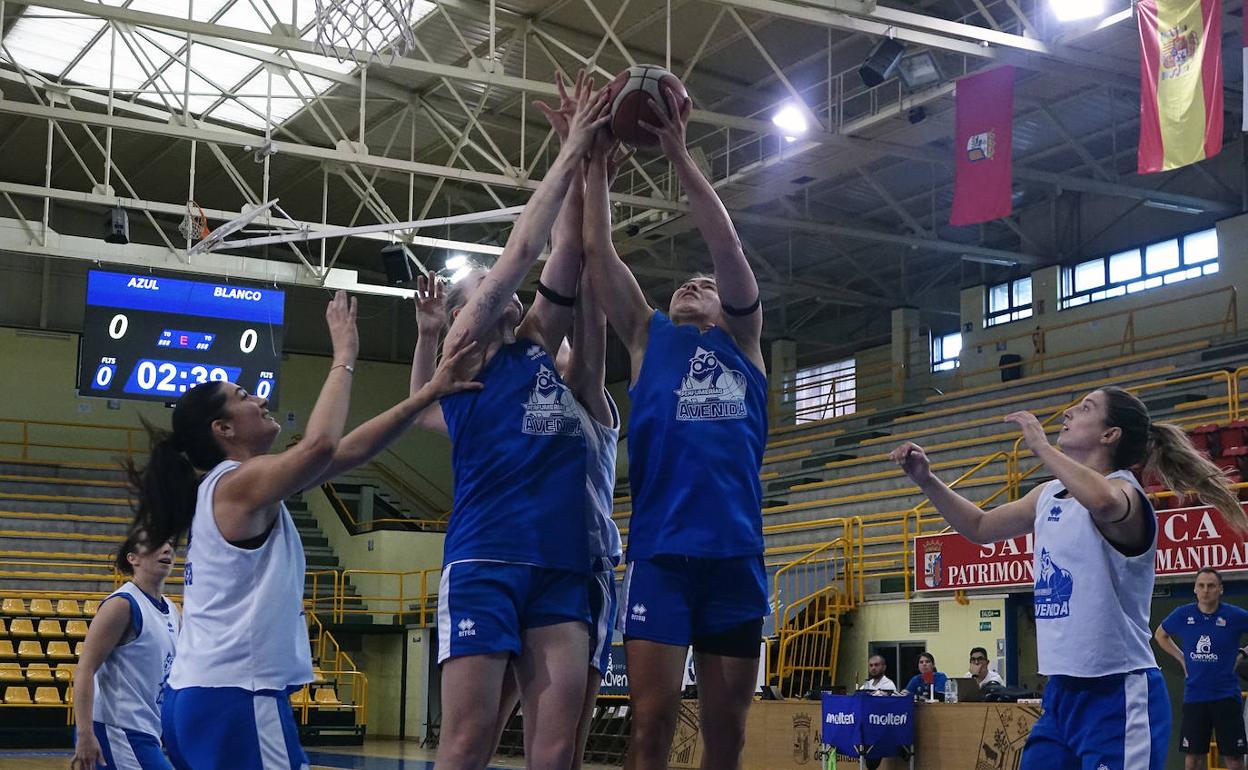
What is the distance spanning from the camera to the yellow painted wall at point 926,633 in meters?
14.2

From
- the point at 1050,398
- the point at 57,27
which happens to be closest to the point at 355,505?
the point at 57,27

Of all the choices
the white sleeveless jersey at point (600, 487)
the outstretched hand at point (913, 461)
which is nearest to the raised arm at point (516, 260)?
the white sleeveless jersey at point (600, 487)

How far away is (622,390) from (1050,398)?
12829mm

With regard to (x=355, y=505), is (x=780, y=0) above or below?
above

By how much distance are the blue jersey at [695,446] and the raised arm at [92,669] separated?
2400 mm

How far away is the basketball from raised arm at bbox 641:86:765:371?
0.07 ft

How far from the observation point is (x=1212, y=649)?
34.3 ft

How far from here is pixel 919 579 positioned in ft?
48.4

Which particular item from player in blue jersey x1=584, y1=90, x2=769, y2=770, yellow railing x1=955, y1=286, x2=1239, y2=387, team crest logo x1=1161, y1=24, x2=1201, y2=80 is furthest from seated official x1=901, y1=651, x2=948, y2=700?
player in blue jersey x1=584, y1=90, x2=769, y2=770

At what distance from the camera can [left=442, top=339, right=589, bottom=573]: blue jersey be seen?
3807 mm

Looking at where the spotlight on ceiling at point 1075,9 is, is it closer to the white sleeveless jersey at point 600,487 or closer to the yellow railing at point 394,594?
the white sleeveless jersey at point 600,487

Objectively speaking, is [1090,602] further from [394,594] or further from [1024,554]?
[394,594]

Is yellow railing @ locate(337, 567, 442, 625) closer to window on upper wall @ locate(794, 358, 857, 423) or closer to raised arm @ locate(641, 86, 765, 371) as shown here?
window on upper wall @ locate(794, 358, 857, 423)

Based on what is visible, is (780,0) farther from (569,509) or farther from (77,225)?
(77,225)
